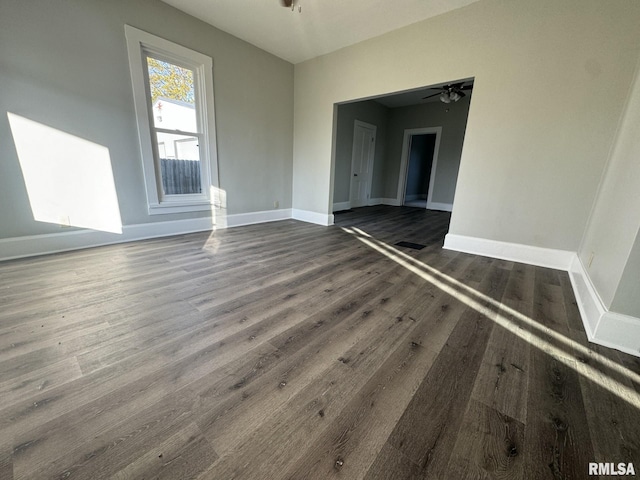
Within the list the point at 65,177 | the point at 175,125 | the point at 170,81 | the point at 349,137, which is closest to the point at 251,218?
the point at 175,125

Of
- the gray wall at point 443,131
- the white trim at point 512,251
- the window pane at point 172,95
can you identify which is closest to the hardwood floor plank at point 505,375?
the white trim at point 512,251

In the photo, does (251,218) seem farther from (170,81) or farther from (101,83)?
(101,83)

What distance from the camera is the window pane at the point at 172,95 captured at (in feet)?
10.5

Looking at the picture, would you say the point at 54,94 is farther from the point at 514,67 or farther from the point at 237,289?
the point at 514,67

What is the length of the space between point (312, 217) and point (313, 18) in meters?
2.90

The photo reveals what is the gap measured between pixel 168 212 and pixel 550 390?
4.09 meters

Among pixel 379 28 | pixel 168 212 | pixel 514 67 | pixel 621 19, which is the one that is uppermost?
pixel 379 28

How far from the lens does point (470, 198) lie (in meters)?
3.12

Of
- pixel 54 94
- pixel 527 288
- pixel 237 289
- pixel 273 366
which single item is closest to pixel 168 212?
pixel 54 94

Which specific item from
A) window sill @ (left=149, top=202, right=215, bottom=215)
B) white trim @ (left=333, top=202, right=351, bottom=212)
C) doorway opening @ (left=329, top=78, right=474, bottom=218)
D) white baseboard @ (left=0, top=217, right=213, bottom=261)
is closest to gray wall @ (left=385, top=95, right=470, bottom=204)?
doorway opening @ (left=329, top=78, right=474, bottom=218)

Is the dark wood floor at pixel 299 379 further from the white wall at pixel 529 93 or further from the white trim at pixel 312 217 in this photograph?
the white trim at pixel 312 217

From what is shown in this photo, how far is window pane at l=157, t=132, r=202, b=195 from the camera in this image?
3.40m

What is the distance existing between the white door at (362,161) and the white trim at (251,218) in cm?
248

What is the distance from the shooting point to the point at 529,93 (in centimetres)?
262
